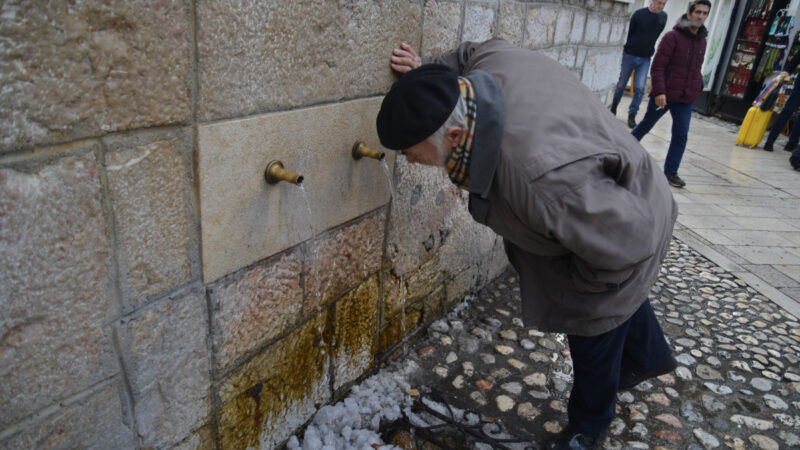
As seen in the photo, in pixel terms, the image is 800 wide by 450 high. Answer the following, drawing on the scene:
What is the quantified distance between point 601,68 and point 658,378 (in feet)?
8.02

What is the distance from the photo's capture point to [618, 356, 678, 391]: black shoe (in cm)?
268

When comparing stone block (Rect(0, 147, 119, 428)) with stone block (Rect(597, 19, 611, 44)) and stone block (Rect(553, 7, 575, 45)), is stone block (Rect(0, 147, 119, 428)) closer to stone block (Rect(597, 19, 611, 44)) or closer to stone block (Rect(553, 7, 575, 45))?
stone block (Rect(553, 7, 575, 45))

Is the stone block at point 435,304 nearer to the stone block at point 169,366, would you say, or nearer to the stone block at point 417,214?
the stone block at point 417,214

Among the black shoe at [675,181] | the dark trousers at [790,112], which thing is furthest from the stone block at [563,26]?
the dark trousers at [790,112]

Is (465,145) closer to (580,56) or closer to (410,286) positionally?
(410,286)

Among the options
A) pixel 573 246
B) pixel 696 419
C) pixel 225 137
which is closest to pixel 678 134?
pixel 696 419

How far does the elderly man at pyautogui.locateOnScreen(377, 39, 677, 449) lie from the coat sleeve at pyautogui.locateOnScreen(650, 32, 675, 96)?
4.62m

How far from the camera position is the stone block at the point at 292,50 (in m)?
1.56

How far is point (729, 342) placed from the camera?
3.46m

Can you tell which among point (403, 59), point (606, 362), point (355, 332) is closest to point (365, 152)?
point (403, 59)

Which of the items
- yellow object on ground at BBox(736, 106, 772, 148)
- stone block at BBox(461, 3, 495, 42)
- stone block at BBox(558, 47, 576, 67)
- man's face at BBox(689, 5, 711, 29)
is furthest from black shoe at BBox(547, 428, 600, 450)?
yellow object on ground at BBox(736, 106, 772, 148)

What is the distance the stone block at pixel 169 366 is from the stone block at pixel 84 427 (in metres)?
0.05

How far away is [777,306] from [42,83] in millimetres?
4461

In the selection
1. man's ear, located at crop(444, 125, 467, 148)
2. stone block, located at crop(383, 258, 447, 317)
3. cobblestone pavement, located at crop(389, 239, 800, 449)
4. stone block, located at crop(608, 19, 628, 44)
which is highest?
stone block, located at crop(608, 19, 628, 44)
